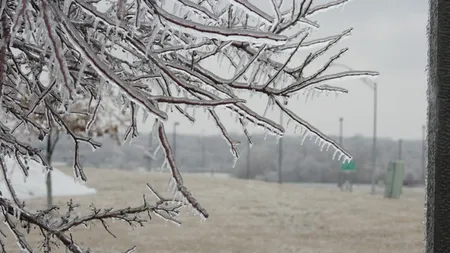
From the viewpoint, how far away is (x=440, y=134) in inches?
72.9

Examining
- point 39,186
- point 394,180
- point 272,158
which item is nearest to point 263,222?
point 394,180

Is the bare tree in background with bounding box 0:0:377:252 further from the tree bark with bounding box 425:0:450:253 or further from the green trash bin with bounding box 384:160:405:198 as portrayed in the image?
the green trash bin with bounding box 384:160:405:198

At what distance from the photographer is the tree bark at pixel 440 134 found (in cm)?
184

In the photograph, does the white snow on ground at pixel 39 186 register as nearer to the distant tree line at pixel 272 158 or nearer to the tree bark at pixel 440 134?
the distant tree line at pixel 272 158

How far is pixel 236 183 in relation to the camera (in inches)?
524

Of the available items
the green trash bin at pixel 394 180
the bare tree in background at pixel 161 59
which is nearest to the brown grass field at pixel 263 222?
the green trash bin at pixel 394 180

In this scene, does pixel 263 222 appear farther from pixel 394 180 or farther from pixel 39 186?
pixel 39 186

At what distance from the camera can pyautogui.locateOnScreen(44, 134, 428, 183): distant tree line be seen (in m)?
11.6

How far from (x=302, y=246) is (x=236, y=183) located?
5.74 meters

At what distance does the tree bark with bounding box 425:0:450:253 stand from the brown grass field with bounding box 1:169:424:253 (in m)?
3.47

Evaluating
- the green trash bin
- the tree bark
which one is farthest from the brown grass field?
the tree bark

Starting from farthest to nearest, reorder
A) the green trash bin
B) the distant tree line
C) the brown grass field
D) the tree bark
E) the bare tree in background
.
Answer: the green trash bin → the distant tree line → the brown grass field → the tree bark → the bare tree in background

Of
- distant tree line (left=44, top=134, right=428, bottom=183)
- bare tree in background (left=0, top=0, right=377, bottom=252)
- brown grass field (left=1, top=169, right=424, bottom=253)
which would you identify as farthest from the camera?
distant tree line (left=44, top=134, right=428, bottom=183)

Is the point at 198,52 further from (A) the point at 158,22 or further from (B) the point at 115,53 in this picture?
(A) the point at 158,22
